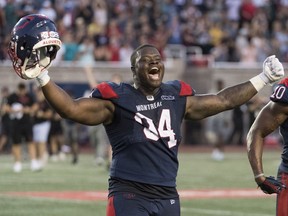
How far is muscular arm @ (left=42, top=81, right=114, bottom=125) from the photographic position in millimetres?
6543

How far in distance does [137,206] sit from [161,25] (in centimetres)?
2099

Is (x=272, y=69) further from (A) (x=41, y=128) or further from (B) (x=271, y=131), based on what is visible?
(A) (x=41, y=128)

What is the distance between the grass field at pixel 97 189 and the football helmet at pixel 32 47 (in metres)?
5.71

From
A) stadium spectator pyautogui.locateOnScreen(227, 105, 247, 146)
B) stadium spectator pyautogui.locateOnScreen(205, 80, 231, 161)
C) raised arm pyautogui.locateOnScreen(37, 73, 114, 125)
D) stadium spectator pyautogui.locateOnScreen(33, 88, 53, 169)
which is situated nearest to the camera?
raised arm pyautogui.locateOnScreen(37, 73, 114, 125)

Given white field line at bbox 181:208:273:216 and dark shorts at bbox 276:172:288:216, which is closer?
dark shorts at bbox 276:172:288:216

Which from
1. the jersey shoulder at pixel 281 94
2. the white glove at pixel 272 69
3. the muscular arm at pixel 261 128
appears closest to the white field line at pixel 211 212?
the muscular arm at pixel 261 128

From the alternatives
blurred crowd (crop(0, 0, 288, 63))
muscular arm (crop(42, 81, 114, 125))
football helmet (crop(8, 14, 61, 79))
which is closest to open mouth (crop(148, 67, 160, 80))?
muscular arm (crop(42, 81, 114, 125))

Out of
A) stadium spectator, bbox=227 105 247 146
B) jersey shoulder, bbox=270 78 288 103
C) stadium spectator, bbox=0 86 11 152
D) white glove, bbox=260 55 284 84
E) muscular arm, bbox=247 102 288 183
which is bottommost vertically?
stadium spectator, bbox=227 105 247 146

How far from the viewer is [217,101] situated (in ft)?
24.2

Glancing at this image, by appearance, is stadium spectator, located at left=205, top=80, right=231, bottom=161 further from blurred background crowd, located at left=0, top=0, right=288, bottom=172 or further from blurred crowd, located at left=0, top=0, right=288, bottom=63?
blurred crowd, located at left=0, top=0, right=288, bottom=63

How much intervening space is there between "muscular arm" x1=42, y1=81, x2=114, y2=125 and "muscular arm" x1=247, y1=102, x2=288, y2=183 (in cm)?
111

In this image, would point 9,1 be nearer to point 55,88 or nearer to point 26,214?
point 26,214

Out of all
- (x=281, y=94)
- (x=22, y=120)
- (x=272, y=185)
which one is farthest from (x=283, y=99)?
(x=22, y=120)

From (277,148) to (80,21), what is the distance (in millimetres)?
6237
